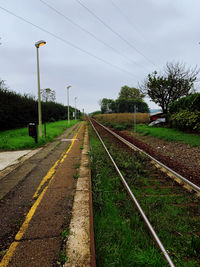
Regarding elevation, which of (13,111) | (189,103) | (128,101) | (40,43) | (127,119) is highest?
(128,101)

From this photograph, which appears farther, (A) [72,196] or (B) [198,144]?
(B) [198,144]

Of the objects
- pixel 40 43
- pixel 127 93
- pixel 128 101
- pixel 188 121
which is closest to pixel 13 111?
pixel 40 43

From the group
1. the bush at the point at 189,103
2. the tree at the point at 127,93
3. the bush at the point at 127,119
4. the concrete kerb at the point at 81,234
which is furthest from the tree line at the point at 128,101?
the concrete kerb at the point at 81,234

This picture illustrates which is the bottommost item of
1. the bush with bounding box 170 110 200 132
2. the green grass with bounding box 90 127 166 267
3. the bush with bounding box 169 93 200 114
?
the green grass with bounding box 90 127 166 267

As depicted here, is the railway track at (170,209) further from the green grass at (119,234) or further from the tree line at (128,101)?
the tree line at (128,101)

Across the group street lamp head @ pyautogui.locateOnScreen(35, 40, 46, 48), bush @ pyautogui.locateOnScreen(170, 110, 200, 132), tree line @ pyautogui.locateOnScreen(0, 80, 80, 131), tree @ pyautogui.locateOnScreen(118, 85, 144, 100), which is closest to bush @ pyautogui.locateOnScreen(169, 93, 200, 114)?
bush @ pyautogui.locateOnScreen(170, 110, 200, 132)

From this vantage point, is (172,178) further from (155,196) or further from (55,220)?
(55,220)

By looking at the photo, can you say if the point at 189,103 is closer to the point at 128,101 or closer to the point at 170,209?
the point at 170,209

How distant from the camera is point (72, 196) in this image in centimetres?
346

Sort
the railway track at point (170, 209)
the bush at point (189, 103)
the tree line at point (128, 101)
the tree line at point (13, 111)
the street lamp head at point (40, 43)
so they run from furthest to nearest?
1. the tree line at point (128, 101)
2. the tree line at point (13, 111)
3. the bush at point (189, 103)
4. the street lamp head at point (40, 43)
5. the railway track at point (170, 209)

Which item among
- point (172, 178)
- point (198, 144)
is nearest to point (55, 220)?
point (172, 178)

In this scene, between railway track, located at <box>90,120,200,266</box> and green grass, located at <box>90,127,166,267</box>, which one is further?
railway track, located at <box>90,120,200,266</box>

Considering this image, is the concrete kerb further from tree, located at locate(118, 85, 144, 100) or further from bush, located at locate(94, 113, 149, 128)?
tree, located at locate(118, 85, 144, 100)

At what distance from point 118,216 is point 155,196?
115 cm
